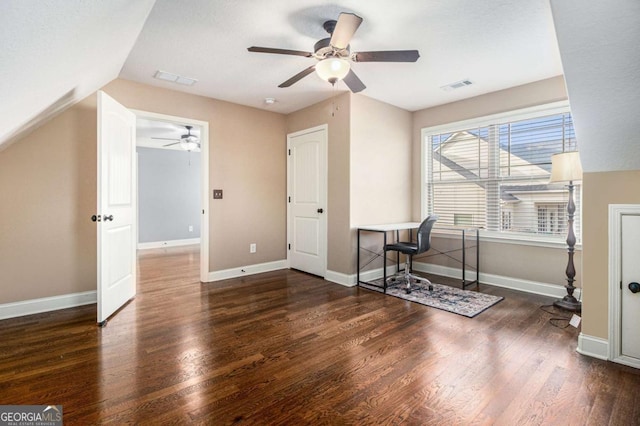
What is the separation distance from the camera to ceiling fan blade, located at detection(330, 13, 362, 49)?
1.96m

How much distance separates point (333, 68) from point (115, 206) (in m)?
2.39

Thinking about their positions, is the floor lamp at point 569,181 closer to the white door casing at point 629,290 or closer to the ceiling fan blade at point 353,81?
the white door casing at point 629,290

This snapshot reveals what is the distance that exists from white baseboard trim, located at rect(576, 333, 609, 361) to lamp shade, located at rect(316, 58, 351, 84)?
8.54ft

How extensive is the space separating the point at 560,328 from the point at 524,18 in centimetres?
247

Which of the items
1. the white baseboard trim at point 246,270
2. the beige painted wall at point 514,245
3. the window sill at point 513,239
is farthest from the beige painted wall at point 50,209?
the window sill at point 513,239

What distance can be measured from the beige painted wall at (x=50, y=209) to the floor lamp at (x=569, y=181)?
4616 millimetres

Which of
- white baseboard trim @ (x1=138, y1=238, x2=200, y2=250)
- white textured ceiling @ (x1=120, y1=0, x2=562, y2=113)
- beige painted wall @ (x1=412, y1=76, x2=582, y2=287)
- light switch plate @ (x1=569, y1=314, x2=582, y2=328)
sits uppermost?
white textured ceiling @ (x1=120, y1=0, x2=562, y2=113)

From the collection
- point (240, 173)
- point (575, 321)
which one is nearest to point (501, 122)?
point (575, 321)

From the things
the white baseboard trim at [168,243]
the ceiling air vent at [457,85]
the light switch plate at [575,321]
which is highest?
the ceiling air vent at [457,85]

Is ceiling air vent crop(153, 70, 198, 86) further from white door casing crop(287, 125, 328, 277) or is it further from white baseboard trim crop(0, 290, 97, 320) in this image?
white baseboard trim crop(0, 290, 97, 320)

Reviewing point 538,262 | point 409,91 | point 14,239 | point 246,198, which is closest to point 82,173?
point 14,239

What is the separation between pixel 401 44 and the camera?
273cm

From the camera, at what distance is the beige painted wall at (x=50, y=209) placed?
2.90 meters

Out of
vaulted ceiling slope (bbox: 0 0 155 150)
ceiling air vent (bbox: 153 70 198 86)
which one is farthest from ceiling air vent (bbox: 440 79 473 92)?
vaulted ceiling slope (bbox: 0 0 155 150)
